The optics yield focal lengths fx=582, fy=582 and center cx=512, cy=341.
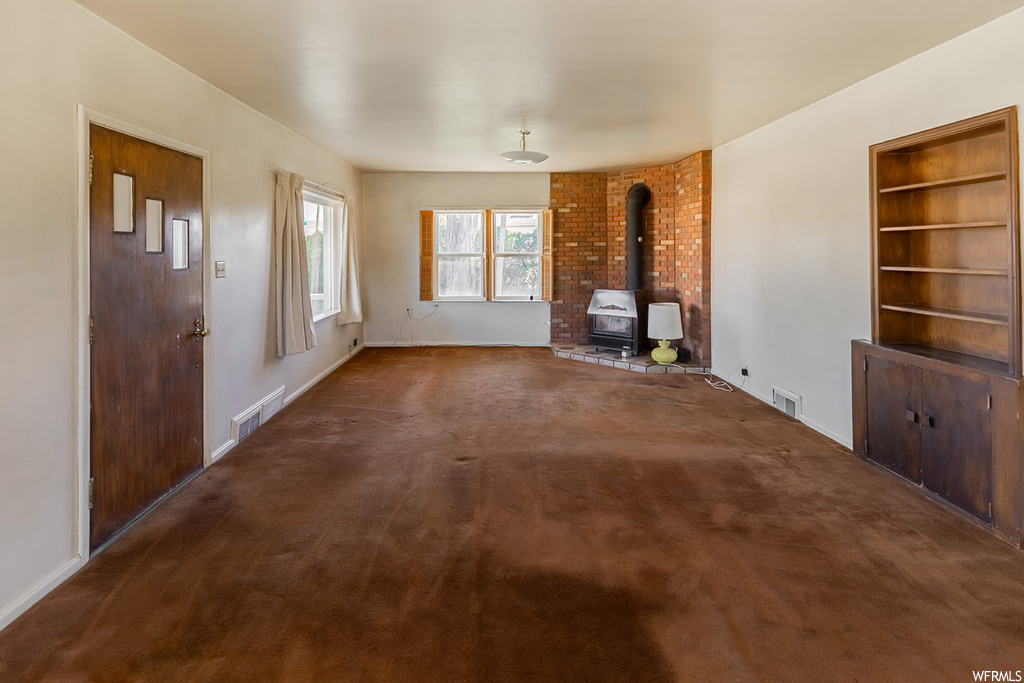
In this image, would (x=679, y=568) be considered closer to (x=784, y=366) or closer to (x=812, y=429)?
(x=812, y=429)

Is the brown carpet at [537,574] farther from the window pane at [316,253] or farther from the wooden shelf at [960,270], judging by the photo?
the window pane at [316,253]

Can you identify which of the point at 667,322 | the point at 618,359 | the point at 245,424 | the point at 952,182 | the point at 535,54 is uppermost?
the point at 535,54

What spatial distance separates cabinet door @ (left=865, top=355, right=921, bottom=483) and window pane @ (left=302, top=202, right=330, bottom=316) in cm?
545

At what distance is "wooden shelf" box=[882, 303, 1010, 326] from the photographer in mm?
3045

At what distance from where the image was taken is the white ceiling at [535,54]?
109 inches

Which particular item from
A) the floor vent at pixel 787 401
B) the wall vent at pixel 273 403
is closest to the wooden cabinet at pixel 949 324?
the floor vent at pixel 787 401

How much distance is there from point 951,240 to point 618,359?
13.3ft

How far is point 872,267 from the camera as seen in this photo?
152 inches

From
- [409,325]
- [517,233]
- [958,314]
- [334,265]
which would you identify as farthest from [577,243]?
[958,314]

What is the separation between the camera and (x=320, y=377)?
655cm

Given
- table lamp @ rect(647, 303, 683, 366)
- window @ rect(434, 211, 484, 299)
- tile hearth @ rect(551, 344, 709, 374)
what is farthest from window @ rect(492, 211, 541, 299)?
table lamp @ rect(647, 303, 683, 366)

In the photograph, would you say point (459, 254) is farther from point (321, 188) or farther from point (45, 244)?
point (45, 244)

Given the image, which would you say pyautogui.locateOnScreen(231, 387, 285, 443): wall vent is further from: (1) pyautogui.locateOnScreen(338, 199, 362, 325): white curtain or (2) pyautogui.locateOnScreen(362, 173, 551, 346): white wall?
(2) pyautogui.locateOnScreen(362, 173, 551, 346): white wall

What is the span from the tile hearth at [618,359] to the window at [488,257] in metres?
0.94
